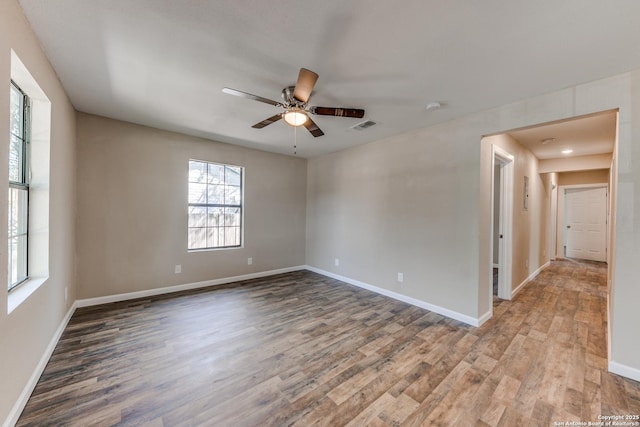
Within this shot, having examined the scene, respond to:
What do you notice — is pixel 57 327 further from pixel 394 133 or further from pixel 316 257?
pixel 394 133

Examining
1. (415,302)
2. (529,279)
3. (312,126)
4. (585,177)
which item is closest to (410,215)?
(415,302)

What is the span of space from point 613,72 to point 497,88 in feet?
2.60

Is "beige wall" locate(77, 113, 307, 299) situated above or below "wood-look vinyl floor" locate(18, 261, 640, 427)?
above

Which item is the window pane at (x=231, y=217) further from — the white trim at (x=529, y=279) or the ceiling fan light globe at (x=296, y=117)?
the white trim at (x=529, y=279)

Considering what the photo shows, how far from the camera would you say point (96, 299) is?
3.35m

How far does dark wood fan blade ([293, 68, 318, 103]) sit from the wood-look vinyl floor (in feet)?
7.42

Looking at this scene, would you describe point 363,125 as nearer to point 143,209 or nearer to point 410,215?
point 410,215

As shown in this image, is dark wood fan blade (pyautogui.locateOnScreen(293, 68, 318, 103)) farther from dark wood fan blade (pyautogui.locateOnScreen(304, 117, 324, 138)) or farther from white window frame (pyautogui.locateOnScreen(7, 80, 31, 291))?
white window frame (pyautogui.locateOnScreen(7, 80, 31, 291))

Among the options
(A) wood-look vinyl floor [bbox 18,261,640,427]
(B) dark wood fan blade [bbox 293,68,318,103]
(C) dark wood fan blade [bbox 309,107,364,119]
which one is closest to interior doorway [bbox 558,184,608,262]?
(A) wood-look vinyl floor [bbox 18,261,640,427]

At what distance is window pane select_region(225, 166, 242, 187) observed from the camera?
4.64 metres

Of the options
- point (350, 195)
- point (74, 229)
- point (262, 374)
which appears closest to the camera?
point (262, 374)

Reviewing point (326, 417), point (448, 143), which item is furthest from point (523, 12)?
point (326, 417)

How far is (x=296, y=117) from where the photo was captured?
2.33 meters

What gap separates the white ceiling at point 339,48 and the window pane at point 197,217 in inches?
73.5
